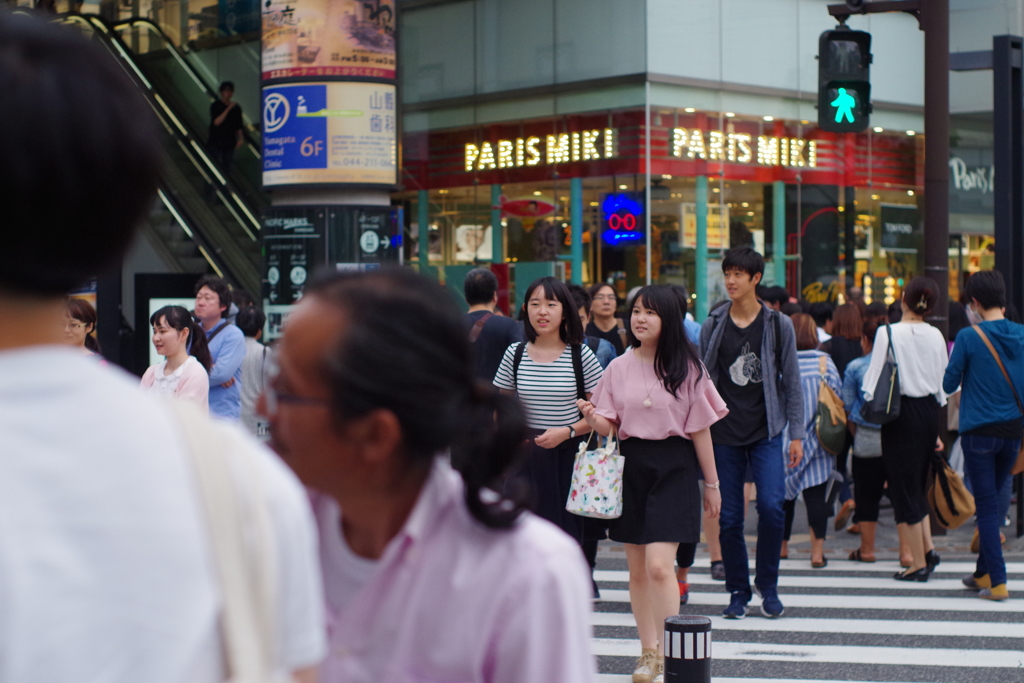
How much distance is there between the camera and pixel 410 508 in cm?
171

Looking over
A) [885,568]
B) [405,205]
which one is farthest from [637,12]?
[885,568]

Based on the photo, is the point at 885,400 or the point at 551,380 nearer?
the point at 551,380

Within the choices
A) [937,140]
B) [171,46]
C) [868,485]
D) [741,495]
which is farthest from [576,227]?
[741,495]

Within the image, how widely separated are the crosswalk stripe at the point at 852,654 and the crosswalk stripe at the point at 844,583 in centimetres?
163

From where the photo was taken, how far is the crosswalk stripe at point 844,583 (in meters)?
8.41

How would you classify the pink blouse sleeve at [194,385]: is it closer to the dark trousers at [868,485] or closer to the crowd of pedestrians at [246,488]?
the dark trousers at [868,485]

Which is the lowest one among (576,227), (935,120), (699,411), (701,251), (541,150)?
(699,411)

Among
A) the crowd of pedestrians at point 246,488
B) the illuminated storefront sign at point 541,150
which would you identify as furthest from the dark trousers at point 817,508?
the illuminated storefront sign at point 541,150

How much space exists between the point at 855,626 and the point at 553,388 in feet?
7.73

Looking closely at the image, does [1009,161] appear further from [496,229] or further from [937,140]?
[496,229]

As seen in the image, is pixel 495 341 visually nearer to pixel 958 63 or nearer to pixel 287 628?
pixel 958 63

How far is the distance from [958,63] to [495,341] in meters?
5.58

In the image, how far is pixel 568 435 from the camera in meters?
6.70

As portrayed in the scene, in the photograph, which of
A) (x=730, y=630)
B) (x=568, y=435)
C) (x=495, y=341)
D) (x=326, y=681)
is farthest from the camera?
(x=495, y=341)
